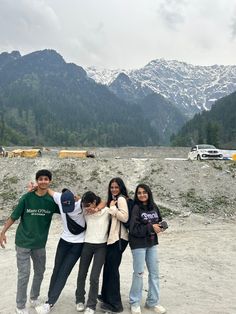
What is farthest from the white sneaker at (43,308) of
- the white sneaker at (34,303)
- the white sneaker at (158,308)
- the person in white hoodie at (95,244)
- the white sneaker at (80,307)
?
the white sneaker at (158,308)

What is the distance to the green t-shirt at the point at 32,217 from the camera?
654 cm

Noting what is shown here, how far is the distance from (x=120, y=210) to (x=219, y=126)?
118904 mm

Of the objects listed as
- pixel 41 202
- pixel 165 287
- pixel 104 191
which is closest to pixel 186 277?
pixel 165 287

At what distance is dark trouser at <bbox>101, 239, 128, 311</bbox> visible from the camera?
674 centimetres

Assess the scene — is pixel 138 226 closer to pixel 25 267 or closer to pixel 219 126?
pixel 25 267

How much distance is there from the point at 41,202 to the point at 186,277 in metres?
5.70

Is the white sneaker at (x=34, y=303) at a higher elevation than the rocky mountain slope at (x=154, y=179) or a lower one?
lower

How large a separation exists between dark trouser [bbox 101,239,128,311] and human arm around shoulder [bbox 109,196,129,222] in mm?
452

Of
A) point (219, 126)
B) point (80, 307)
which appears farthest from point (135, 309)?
point (219, 126)

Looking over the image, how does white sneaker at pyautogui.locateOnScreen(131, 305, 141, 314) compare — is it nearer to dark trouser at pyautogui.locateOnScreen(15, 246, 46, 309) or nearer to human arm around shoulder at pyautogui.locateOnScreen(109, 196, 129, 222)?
human arm around shoulder at pyautogui.locateOnScreen(109, 196, 129, 222)

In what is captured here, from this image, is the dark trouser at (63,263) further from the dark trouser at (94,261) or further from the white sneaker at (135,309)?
the white sneaker at (135,309)

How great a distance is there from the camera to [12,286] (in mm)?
9484

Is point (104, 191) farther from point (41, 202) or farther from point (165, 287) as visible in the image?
point (41, 202)

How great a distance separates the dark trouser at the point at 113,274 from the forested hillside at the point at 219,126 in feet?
338
